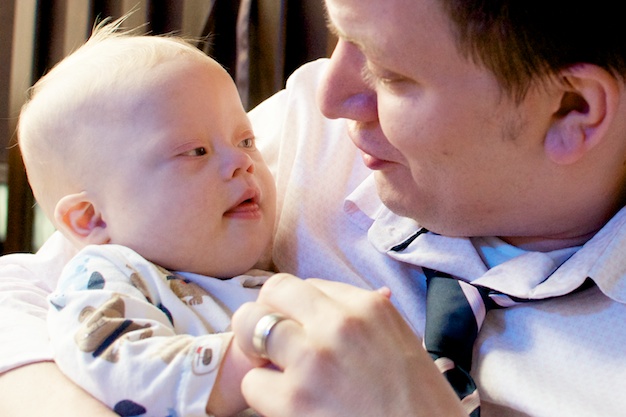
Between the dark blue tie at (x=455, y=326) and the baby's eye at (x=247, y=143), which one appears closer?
the dark blue tie at (x=455, y=326)

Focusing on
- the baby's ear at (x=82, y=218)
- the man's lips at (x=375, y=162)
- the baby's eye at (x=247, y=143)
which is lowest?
the baby's ear at (x=82, y=218)

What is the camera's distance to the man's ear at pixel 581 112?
899 millimetres

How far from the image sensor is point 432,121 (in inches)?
37.4

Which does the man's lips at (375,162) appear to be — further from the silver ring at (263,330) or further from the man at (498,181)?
the silver ring at (263,330)

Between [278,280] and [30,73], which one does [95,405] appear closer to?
[278,280]

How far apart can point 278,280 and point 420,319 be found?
34cm

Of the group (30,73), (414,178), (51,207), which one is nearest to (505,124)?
(414,178)

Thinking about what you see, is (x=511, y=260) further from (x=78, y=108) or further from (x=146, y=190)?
(x=78, y=108)

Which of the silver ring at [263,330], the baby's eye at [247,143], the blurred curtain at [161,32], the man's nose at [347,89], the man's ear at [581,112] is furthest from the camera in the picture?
the blurred curtain at [161,32]

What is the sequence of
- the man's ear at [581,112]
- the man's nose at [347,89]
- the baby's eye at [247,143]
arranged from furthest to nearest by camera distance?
the baby's eye at [247,143], the man's nose at [347,89], the man's ear at [581,112]

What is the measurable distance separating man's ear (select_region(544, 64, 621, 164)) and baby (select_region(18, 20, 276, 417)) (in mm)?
429

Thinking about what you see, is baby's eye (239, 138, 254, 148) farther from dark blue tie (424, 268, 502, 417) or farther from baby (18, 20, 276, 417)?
dark blue tie (424, 268, 502, 417)

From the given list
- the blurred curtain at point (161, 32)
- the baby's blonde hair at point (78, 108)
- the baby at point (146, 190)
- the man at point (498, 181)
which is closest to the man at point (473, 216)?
the man at point (498, 181)

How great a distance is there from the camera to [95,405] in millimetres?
869
